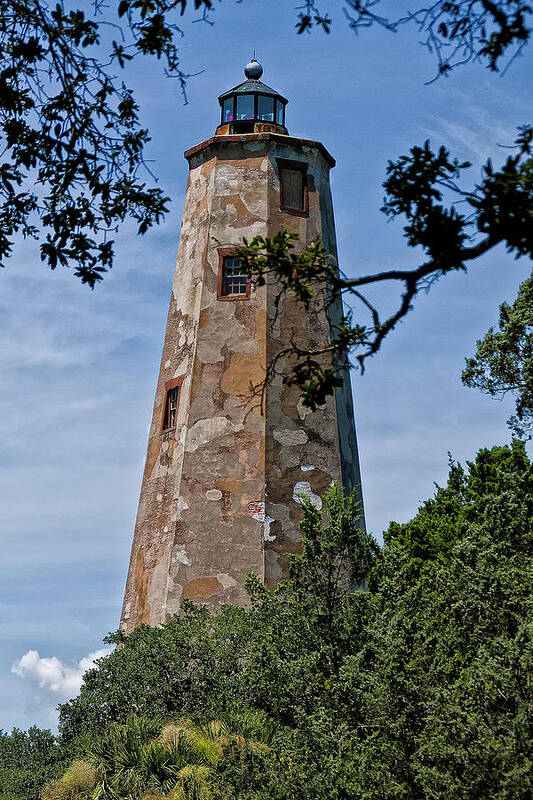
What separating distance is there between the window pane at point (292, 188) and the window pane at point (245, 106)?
263cm

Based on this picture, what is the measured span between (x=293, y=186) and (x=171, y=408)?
6.00 metres

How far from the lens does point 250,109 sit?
27141mm

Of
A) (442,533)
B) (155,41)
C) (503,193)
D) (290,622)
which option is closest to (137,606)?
(442,533)

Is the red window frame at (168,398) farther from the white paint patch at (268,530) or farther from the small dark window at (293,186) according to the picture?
the small dark window at (293,186)

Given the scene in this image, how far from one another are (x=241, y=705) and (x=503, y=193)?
445 inches

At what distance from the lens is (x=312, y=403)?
24.9ft

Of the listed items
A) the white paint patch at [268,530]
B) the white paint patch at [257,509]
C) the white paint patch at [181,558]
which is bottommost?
the white paint patch at [181,558]

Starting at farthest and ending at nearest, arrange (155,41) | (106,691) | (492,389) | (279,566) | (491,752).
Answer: (492,389) → (279,566) → (106,691) → (491,752) → (155,41)

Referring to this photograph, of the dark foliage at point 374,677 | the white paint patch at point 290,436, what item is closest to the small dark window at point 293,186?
the white paint patch at point 290,436

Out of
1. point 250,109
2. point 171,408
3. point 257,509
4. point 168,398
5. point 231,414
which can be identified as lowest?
point 257,509

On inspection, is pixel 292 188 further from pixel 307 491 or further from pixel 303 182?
pixel 307 491

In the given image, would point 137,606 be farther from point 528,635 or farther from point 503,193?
→ point 503,193

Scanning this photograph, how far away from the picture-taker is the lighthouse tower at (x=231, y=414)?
2183cm

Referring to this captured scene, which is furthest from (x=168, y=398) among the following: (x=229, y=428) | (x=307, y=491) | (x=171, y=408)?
(x=307, y=491)
